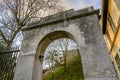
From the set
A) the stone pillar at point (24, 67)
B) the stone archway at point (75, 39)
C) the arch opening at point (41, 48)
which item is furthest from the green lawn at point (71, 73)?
the stone pillar at point (24, 67)

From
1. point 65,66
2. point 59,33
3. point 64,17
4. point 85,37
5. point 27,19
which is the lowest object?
point 65,66

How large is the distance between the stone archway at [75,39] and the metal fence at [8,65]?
320mm

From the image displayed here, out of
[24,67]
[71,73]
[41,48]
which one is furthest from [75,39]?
[71,73]

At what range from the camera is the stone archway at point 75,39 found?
310 centimetres

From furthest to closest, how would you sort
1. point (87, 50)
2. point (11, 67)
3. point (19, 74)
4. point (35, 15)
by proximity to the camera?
1. point (35, 15)
2. point (11, 67)
3. point (19, 74)
4. point (87, 50)

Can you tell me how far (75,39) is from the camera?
375cm

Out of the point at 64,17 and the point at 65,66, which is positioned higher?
the point at 64,17

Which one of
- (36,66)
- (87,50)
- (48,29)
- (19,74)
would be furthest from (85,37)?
(19,74)

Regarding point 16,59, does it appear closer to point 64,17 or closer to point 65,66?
point 64,17

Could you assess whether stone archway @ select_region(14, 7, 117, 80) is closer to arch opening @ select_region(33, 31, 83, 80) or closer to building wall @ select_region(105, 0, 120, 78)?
arch opening @ select_region(33, 31, 83, 80)

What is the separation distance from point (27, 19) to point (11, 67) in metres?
8.31

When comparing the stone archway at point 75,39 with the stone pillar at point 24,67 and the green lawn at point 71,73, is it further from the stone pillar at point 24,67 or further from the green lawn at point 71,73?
the green lawn at point 71,73

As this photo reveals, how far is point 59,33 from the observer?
408cm

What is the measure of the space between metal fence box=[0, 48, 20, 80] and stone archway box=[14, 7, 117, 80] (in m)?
0.32
